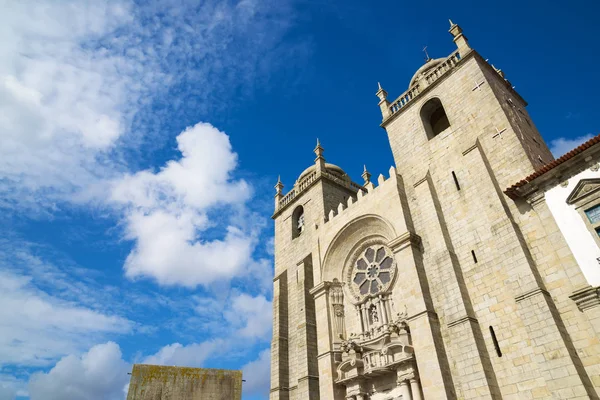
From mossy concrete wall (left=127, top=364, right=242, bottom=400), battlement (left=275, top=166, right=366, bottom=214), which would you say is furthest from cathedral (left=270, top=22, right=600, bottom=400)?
mossy concrete wall (left=127, top=364, right=242, bottom=400)

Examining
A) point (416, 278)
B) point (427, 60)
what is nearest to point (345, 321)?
point (416, 278)

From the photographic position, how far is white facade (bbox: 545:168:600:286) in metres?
11.1

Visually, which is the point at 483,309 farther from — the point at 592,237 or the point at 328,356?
the point at 328,356

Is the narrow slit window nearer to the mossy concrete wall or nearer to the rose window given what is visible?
the rose window

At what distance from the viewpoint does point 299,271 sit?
73.5 feet

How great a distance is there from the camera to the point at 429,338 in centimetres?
1398

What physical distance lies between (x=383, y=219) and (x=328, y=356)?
22.3 feet

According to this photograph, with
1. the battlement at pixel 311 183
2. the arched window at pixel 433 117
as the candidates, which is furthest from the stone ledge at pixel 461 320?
the battlement at pixel 311 183

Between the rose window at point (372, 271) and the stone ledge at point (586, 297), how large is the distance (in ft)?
24.2

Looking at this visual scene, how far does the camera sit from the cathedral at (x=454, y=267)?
11.6 m

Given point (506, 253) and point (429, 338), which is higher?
point (506, 253)

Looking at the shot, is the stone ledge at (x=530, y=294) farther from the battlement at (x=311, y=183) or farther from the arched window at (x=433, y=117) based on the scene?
the battlement at (x=311, y=183)

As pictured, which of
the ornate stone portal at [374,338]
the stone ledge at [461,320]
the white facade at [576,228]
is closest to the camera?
the white facade at [576,228]

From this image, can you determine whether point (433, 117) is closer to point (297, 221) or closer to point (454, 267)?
point (454, 267)
